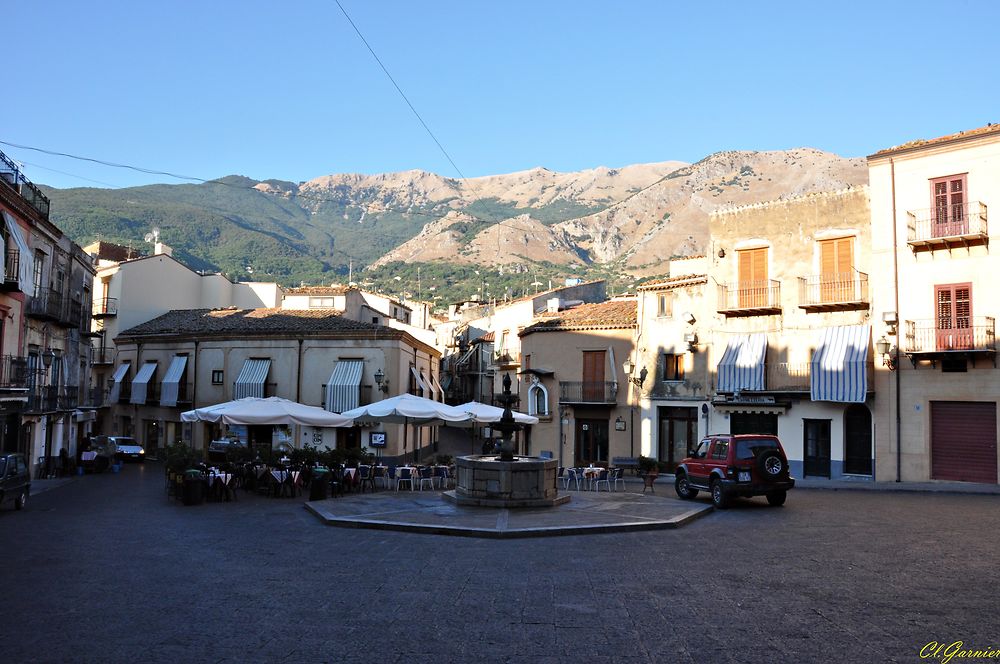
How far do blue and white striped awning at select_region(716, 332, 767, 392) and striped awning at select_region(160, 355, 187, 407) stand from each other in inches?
1081

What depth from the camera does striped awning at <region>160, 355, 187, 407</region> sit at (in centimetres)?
4012

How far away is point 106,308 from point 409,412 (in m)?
29.7

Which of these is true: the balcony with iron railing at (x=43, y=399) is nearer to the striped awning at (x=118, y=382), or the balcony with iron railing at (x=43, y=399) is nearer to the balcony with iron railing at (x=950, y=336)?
the striped awning at (x=118, y=382)

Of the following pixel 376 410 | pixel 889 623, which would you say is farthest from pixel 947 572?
pixel 376 410

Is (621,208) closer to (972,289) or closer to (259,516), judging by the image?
(972,289)

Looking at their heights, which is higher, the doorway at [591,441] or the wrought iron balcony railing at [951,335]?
the wrought iron balcony railing at [951,335]

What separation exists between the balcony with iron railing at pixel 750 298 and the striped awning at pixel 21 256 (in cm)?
2622

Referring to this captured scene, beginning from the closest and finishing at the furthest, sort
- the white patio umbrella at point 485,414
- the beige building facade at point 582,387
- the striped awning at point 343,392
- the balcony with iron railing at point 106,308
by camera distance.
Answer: the white patio umbrella at point 485,414, the beige building facade at point 582,387, the striped awning at point 343,392, the balcony with iron railing at point 106,308

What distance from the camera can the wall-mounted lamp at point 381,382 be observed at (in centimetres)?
3662

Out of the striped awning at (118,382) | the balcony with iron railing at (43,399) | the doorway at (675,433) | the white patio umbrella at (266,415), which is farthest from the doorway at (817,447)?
the striped awning at (118,382)

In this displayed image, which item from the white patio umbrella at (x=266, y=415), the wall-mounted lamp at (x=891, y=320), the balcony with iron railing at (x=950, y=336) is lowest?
the white patio umbrella at (x=266, y=415)

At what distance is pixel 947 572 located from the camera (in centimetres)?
1123

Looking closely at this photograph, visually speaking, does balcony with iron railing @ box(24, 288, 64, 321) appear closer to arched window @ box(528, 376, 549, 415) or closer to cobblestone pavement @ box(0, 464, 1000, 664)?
cobblestone pavement @ box(0, 464, 1000, 664)

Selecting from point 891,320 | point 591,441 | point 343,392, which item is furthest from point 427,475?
point 891,320
